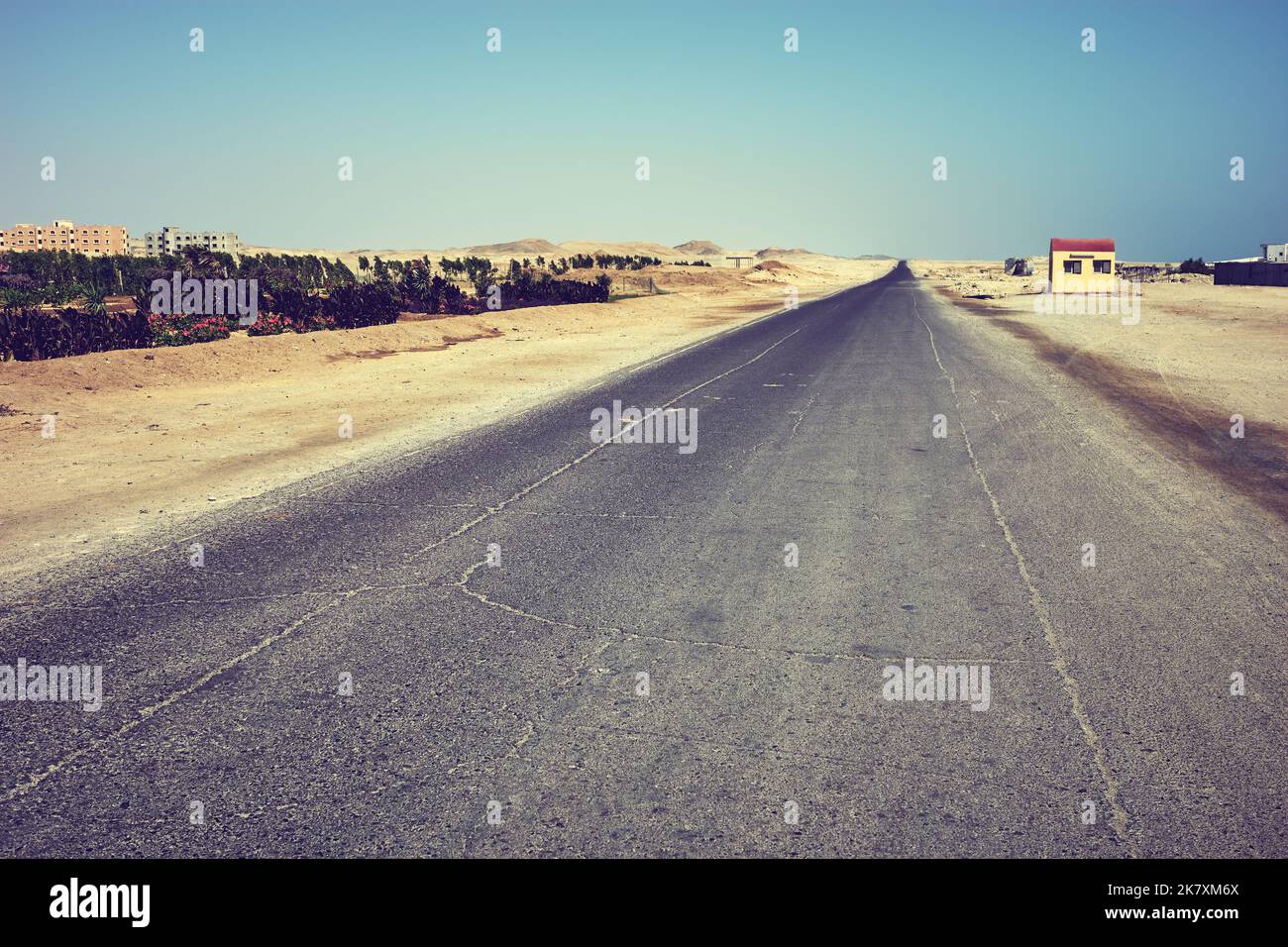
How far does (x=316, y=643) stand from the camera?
5441 mm

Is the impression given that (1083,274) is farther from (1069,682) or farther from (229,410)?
(1069,682)

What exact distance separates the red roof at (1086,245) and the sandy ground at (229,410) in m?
31.8

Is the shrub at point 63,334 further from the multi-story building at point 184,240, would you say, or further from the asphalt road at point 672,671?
the multi-story building at point 184,240

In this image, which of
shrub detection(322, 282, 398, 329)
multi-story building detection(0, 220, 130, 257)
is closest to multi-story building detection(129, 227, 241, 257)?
multi-story building detection(0, 220, 130, 257)

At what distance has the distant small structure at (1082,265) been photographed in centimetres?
5284

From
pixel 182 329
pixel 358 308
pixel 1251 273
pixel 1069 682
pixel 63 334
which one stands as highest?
pixel 1251 273

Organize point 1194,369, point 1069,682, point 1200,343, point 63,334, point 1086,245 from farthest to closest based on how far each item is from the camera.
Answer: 1. point 1086,245
2. point 1200,343
3. point 63,334
4. point 1194,369
5. point 1069,682

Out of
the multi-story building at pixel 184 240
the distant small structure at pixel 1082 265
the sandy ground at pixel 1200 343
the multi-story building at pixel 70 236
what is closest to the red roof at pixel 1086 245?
the distant small structure at pixel 1082 265

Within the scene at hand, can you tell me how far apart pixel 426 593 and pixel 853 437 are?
678 cm

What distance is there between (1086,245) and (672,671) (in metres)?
55.2

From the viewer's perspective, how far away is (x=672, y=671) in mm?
5082

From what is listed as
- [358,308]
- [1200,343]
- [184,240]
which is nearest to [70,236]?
[184,240]

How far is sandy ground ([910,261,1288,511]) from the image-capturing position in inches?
438
